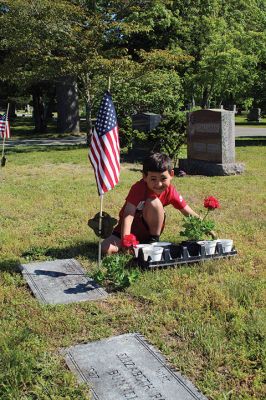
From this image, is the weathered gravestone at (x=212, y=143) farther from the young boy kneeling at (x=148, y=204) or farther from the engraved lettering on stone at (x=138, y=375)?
the engraved lettering on stone at (x=138, y=375)

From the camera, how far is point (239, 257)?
5008 millimetres

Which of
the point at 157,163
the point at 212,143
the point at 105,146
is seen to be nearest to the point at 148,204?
the point at 157,163

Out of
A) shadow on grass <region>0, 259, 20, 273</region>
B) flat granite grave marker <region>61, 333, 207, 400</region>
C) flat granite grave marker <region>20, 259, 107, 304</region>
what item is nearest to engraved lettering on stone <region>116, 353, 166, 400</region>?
→ flat granite grave marker <region>61, 333, 207, 400</region>

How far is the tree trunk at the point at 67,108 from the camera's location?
2628 centimetres

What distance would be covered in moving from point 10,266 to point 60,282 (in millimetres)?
777

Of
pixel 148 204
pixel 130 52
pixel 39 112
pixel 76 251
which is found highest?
pixel 130 52

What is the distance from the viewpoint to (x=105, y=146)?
449 cm

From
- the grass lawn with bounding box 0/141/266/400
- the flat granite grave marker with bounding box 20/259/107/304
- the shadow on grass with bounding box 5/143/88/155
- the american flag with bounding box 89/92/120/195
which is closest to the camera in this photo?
the grass lawn with bounding box 0/141/266/400

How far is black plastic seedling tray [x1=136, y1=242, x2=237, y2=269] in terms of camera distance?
458cm

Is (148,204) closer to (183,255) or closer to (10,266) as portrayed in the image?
(183,255)

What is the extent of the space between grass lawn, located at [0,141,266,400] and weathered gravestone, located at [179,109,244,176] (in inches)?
165

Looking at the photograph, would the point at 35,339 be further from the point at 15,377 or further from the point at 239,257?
the point at 239,257

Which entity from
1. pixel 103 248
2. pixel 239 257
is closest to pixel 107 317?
pixel 103 248

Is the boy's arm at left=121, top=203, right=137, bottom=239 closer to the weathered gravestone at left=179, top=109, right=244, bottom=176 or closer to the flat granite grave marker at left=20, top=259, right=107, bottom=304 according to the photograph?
the flat granite grave marker at left=20, top=259, right=107, bottom=304
